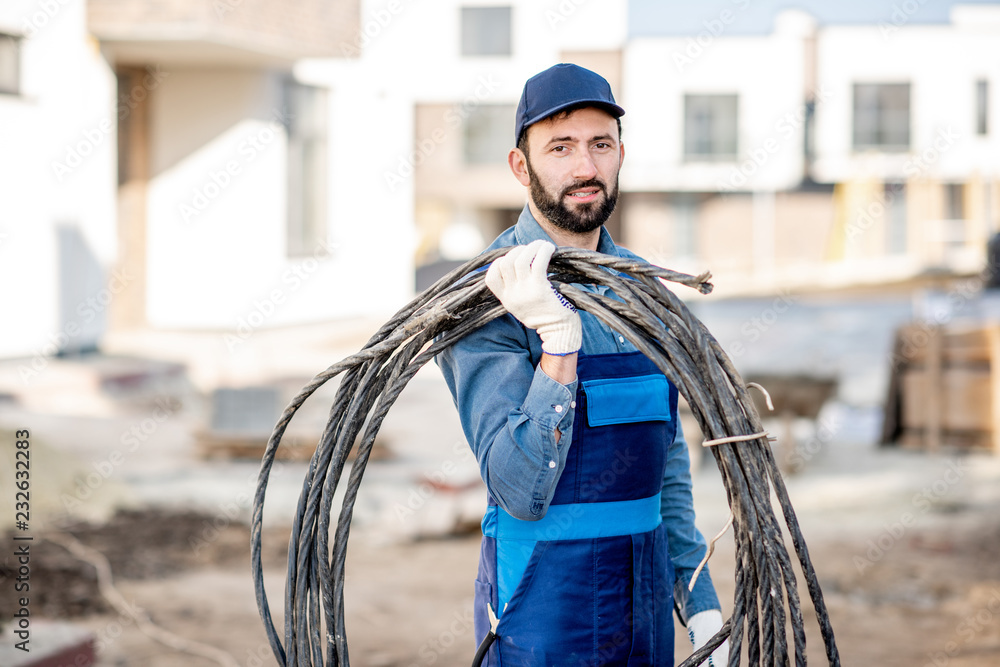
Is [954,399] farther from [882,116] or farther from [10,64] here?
[882,116]

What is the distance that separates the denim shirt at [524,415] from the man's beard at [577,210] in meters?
0.05

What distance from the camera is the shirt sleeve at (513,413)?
188 centimetres

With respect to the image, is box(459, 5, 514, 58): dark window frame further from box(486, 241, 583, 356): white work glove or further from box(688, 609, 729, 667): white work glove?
box(486, 241, 583, 356): white work glove

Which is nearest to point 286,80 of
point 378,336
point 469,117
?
point 378,336

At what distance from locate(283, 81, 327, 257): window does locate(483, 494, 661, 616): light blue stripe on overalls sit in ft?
41.6

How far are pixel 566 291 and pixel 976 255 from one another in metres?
29.9

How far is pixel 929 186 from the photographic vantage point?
30844 millimetres

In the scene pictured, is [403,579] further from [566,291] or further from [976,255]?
[976,255]

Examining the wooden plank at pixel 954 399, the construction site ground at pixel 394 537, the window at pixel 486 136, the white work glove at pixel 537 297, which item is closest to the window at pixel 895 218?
the window at pixel 486 136

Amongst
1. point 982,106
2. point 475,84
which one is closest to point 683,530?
point 475,84

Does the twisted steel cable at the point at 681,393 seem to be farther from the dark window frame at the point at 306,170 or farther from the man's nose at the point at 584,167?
the dark window frame at the point at 306,170

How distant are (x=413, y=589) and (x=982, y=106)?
30585mm

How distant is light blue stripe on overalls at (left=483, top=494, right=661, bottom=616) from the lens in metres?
2.03

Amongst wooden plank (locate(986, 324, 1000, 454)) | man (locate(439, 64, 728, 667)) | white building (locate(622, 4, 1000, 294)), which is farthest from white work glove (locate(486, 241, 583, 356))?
white building (locate(622, 4, 1000, 294))
